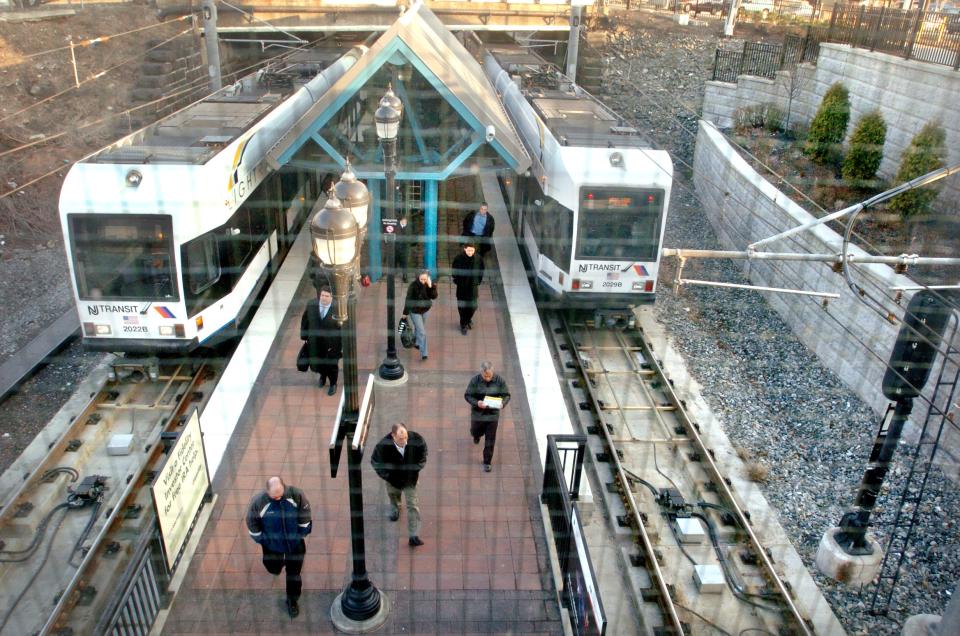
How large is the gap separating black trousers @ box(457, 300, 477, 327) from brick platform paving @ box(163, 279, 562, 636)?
265mm

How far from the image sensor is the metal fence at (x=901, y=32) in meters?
4.19

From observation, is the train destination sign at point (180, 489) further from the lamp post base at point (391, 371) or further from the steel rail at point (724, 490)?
the steel rail at point (724, 490)

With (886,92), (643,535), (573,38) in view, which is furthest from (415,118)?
(573,38)

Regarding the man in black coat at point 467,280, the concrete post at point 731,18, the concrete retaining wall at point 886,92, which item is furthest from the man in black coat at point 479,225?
the concrete post at point 731,18

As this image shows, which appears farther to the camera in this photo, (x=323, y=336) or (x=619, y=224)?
(x=619, y=224)

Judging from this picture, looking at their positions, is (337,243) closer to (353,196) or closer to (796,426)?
(353,196)

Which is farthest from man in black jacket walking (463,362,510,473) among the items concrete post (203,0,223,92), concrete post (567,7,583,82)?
concrete post (567,7,583,82)

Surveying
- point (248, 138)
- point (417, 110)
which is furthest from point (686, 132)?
point (248, 138)

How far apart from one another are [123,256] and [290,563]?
1.59 meters

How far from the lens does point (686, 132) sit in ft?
22.7

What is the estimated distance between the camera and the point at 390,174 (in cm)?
283

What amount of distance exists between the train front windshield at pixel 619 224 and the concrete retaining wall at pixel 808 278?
0.39 metres

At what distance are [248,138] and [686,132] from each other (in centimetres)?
464

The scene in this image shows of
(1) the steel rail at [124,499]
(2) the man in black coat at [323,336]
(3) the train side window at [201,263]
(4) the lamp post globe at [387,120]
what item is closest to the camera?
(1) the steel rail at [124,499]
